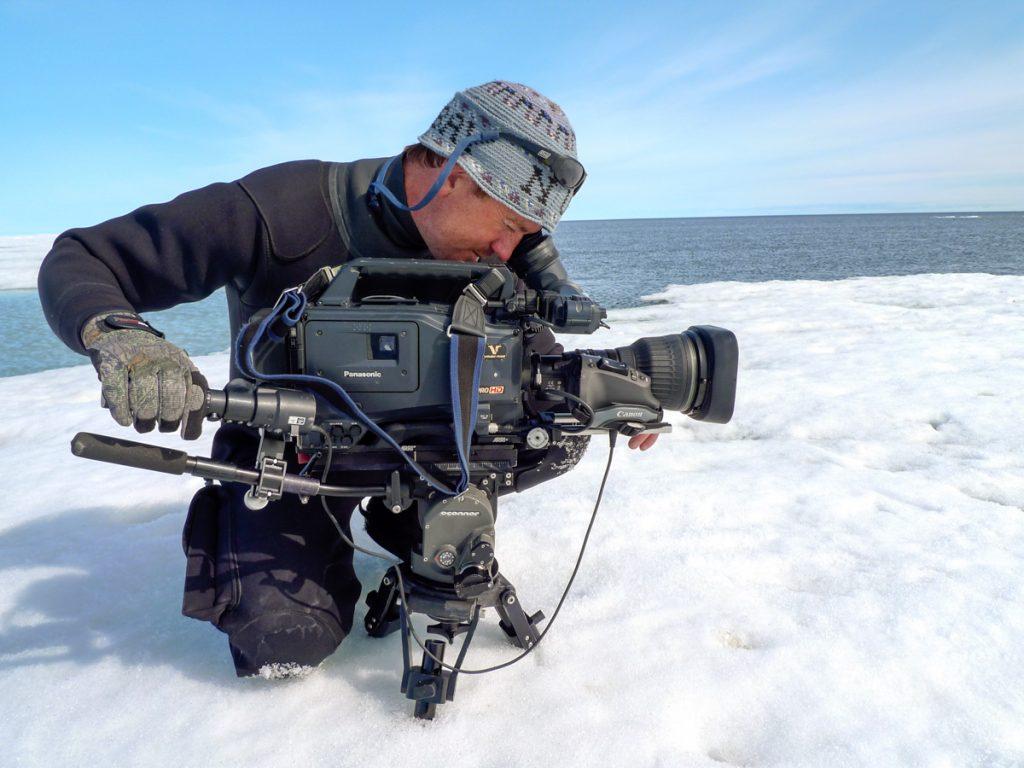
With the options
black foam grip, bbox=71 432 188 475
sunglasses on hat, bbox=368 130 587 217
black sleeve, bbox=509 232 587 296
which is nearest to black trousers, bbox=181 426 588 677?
black foam grip, bbox=71 432 188 475

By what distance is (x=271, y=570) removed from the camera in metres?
1.75

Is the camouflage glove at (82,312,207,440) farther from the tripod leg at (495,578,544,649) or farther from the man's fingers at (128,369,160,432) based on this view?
the tripod leg at (495,578,544,649)

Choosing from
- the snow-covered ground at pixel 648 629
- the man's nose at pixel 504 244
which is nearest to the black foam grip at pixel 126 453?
the snow-covered ground at pixel 648 629

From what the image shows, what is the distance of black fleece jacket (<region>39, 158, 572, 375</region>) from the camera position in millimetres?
1838

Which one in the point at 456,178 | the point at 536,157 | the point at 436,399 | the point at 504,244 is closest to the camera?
the point at 436,399

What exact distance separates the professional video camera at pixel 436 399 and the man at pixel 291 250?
0.88 feet

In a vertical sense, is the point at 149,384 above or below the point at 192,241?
below

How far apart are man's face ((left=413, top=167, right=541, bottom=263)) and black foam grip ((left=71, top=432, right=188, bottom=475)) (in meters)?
0.99

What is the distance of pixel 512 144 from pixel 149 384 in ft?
3.43

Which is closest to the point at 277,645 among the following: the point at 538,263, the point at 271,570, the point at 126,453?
the point at 271,570

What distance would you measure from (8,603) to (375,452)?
4.52 feet

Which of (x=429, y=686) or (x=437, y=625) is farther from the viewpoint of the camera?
(x=437, y=625)

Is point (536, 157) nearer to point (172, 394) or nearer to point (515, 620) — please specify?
point (172, 394)

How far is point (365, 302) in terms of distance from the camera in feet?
4.77
